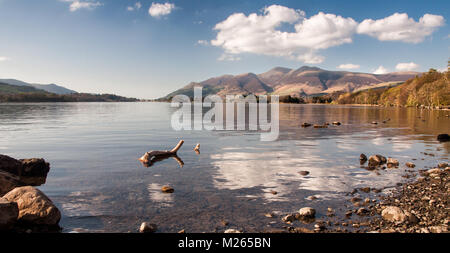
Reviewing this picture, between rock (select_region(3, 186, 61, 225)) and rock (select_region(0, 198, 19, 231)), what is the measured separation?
543 mm

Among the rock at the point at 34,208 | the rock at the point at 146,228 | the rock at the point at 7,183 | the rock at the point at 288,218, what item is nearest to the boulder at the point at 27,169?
the rock at the point at 7,183

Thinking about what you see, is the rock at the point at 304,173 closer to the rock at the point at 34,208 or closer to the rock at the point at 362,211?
the rock at the point at 362,211

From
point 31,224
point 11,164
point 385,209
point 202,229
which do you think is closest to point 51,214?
point 31,224

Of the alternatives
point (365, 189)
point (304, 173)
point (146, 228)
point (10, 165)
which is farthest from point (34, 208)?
point (365, 189)

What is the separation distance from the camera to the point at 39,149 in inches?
1304

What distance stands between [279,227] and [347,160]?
1744cm

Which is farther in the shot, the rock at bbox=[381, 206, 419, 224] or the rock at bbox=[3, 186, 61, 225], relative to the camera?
the rock at bbox=[3, 186, 61, 225]

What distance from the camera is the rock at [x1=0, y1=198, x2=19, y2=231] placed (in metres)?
10.8

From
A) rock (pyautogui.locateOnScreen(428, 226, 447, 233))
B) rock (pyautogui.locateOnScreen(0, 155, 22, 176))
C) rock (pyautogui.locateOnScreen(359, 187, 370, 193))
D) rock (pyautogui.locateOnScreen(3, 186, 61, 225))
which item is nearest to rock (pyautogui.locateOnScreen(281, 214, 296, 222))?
rock (pyautogui.locateOnScreen(428, 226, 447, 233))

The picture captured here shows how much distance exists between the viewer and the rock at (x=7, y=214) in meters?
10.8

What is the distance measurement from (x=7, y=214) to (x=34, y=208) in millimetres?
1112

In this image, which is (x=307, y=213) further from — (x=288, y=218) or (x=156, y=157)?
(x=156, y=157)

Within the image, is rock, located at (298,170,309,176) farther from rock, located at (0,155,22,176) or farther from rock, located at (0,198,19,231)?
rock, located at (0,155,22,176)
